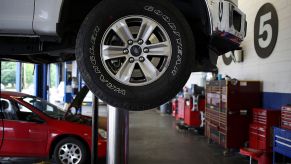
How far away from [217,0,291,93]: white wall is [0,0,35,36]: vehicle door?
4.61m

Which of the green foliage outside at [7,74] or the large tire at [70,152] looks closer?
the large tire at [70,152]

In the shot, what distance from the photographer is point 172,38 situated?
92.0 inches

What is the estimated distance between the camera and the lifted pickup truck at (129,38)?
232 cm

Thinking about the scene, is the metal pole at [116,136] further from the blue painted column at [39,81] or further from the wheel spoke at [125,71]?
the blue painted column at [39,81]

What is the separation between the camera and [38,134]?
5.27 metres

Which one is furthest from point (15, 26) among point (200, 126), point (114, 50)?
point (200, 126)

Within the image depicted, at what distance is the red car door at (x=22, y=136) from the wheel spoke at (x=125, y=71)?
337 centimetres

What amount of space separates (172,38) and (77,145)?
361cm

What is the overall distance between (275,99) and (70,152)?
382cm

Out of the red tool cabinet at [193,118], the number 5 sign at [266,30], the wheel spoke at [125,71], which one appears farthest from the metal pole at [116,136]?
the red tool cabinet at [193,118]

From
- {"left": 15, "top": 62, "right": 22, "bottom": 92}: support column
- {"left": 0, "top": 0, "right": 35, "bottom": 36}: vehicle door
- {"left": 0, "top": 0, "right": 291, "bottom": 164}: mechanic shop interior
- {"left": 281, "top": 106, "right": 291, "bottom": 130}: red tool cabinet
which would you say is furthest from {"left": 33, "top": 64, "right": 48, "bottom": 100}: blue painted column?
{"left": 0, "top": 0, "right": 35, "bottom": 36}: vehicle door

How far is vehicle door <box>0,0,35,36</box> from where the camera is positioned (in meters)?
2.42

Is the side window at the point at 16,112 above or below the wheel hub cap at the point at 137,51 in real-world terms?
below

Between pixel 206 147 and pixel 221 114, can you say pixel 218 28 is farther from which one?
pixel 206 147
